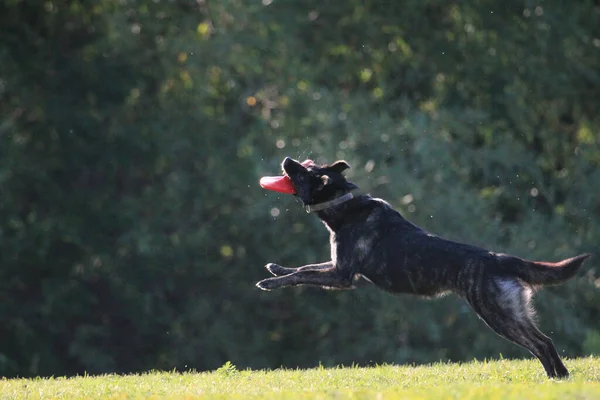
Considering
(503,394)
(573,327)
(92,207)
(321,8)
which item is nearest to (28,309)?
(92,207)

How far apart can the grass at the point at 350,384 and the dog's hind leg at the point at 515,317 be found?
19 cm

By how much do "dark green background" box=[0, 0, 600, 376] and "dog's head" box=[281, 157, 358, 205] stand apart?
9149 mm

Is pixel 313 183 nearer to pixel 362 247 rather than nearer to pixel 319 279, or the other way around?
pixel 362 247

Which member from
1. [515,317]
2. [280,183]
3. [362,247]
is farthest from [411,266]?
[280,183]

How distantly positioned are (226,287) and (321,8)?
6.05 m

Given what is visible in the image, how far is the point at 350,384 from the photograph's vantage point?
9.04m

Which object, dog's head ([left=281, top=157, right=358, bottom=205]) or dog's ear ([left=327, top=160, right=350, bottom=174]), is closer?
dog's head ([left=281, top=157, right=358, bottom=205])

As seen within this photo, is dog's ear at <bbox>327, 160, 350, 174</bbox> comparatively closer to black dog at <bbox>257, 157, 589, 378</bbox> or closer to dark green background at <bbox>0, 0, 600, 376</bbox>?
black dog at <bbox>257, 157, 589, 378</bbox>

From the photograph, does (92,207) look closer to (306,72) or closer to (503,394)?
(306,72)

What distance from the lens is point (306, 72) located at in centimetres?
2103

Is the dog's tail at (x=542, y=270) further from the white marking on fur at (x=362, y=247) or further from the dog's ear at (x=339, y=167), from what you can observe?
the dog's ear at (x=339, y=167)

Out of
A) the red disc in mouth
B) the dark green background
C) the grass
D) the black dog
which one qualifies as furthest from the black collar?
the dark green background

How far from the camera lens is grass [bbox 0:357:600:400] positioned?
743 centimetres

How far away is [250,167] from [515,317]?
12095mm
